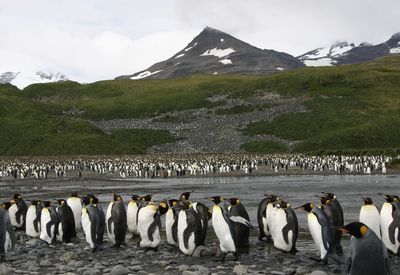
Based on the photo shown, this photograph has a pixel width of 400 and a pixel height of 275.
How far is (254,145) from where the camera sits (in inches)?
3152

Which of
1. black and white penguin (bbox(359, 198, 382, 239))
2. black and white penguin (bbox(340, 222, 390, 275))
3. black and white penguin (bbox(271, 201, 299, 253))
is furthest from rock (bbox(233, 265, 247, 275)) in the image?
black and white penguin (bbox(359, 198, 382, 239))

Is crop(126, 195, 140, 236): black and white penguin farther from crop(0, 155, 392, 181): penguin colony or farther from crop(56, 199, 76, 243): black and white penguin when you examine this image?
crop(0, 155, 392, 181): penguin colony

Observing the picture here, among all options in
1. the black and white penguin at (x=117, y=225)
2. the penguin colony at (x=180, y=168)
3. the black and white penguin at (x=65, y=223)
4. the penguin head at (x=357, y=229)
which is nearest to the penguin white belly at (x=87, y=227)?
the black and white penguin at (x=117, y=225)

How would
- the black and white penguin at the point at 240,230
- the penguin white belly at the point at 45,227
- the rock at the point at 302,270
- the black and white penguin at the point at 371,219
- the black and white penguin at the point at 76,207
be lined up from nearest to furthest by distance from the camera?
the rock at the point at 302,270 → the black and white penguin at the point at 371,219 → the black and white penguin at the point at 240,230 → the penguin white belly at the point at 45,227 → the black and white penguin at the point at 76,207

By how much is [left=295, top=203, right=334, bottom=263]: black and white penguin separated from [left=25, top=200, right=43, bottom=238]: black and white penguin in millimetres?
7455

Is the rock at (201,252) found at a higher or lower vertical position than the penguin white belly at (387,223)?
lower

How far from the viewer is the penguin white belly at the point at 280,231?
477 inches

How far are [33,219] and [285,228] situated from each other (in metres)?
7.09

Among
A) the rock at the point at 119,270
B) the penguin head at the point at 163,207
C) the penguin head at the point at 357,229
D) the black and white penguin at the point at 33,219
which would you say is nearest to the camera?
the penguin head at the point at 357,229

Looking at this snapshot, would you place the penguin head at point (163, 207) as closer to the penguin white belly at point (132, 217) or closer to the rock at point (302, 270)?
the penguin white belly at point (132, 217)

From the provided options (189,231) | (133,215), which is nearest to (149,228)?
(189,231)

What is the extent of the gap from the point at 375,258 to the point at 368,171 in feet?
134

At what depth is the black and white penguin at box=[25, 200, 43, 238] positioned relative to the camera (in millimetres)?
15088

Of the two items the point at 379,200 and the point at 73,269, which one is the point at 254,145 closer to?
the point at 379,200
